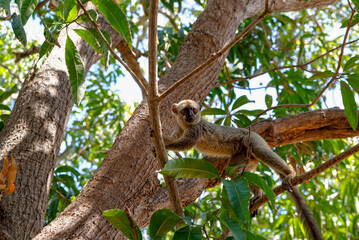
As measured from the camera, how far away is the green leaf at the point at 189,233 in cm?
222

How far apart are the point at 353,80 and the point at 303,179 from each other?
1.52 meters

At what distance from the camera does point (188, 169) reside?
244cm

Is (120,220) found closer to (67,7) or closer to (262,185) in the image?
(262,185)

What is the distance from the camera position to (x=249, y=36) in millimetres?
7738

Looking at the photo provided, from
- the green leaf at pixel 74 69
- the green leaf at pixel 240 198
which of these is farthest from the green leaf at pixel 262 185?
the green leaf at pixel 74 69

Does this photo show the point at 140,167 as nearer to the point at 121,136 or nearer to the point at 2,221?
the point at 121,136

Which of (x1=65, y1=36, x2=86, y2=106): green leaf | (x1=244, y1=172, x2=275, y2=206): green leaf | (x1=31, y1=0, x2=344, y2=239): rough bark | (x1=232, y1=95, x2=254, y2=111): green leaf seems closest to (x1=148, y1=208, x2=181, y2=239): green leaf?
(x1=244, y1=172, x2=275, y2=206): green leaf

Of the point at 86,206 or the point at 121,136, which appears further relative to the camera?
the point at 121,136

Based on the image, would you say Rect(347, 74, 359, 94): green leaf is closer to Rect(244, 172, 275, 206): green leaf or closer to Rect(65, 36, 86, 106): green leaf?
Rect(244, 172, 275, 206): green leaf

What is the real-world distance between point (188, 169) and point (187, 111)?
2079 mm

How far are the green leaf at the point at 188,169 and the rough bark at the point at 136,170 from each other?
1153 millimetres

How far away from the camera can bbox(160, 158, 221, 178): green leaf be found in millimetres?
2365

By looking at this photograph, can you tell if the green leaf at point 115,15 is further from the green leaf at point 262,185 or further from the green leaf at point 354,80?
the green leaf at point 354,80

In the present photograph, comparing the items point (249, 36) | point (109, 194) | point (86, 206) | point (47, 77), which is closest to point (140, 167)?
point (109, 194)
